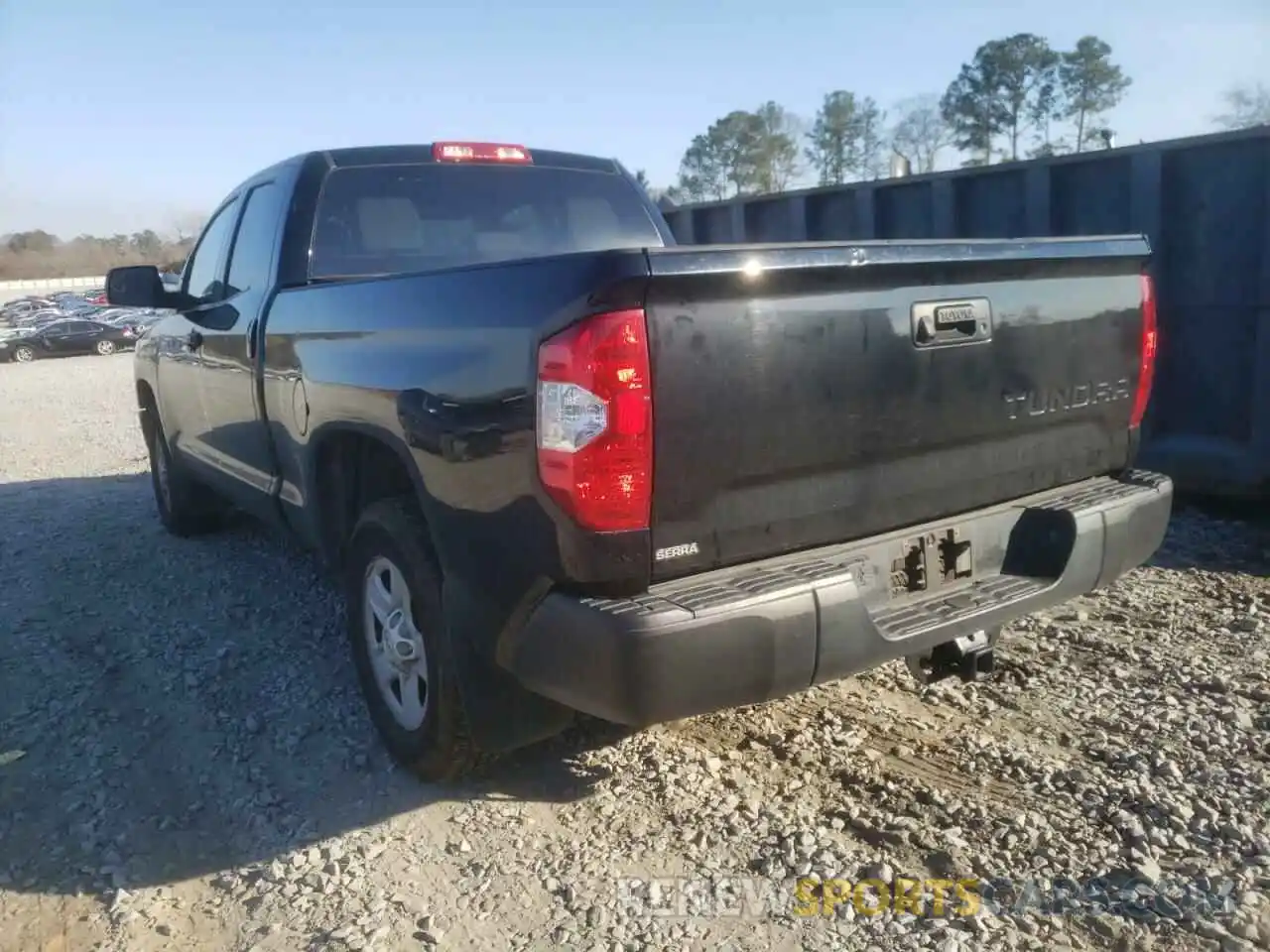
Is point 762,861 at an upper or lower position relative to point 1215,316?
lower

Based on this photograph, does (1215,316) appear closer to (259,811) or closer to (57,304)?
(259,811)

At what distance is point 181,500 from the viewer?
6266 mm

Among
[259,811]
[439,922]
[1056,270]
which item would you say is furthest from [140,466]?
[1056,270]

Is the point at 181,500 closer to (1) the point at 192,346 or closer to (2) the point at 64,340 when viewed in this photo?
(1) the point at 192,346

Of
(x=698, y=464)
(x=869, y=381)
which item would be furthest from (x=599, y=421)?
(x=869, y=381)

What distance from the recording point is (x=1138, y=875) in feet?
8.59

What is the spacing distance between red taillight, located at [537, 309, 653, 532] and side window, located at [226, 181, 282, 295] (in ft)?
7.49

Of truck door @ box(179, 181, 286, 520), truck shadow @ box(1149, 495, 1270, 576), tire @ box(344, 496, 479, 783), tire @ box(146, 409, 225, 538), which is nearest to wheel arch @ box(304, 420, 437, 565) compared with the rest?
tire @ box(344, 496, 479, 783)

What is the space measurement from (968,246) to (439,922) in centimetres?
226

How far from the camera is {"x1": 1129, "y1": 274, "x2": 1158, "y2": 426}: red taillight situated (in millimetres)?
3381

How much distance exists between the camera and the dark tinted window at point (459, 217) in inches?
163

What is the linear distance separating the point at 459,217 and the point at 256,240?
0.91 metres

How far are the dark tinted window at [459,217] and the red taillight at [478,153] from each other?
38 millimetres

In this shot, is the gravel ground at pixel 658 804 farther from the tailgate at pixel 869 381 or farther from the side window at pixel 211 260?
the side window at pixel 211 260
